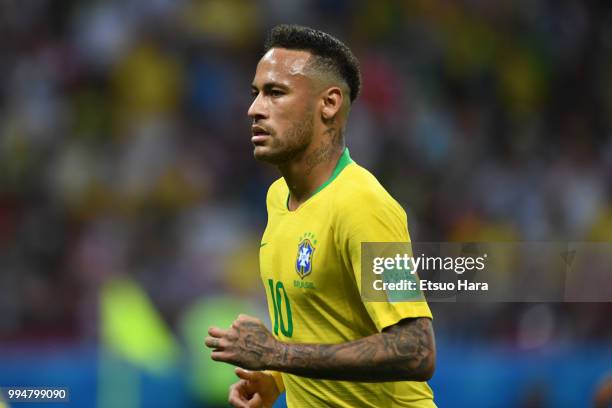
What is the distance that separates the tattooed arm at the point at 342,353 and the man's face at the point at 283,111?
2.21 ft

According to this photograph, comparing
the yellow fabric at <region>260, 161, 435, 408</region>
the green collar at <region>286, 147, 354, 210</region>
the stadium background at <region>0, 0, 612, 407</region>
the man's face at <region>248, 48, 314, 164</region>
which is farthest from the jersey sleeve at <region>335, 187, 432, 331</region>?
the stadium background at <region>0, 0, 612, 407</region>

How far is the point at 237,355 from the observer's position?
123 inches

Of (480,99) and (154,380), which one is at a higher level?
(480,99)

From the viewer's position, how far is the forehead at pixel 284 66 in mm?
3588

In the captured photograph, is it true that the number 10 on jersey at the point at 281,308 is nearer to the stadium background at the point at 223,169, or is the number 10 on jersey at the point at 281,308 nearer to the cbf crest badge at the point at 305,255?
the cbf crest badge at the point at 305,255

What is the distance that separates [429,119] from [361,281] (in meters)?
5.88

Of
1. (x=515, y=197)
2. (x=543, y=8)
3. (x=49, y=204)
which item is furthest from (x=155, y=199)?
(x=543, y=8)

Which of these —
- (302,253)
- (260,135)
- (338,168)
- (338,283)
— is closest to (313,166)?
(338,168)

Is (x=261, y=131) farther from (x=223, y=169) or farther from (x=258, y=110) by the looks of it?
(x=223, y=169)

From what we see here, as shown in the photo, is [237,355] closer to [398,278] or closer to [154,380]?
[398,278]

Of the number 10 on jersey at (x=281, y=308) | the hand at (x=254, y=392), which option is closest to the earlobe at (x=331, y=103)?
the number 10 on jersey at (x=281, y=308)

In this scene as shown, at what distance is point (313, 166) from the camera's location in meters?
3.62

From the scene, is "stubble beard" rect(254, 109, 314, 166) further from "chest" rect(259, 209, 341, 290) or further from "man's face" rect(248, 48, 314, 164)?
"chest" rect(259, 209, 341, 290)

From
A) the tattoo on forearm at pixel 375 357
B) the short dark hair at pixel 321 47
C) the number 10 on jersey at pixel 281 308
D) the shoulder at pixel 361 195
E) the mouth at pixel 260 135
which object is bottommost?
the tattoo on forearm at pixel 375 357
